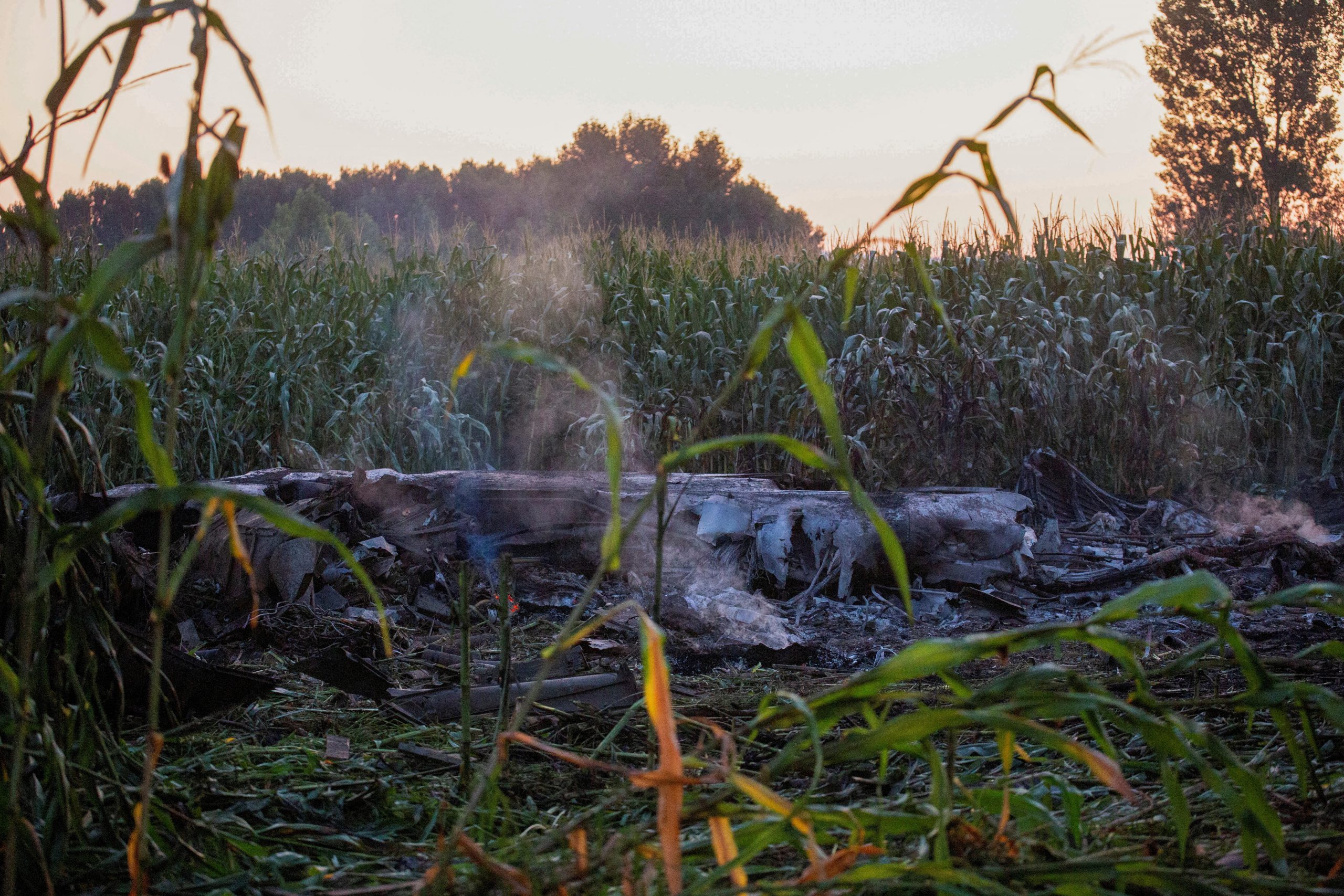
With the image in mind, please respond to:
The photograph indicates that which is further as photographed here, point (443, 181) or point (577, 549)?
point (443, 181)

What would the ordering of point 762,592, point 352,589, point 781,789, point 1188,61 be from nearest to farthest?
1. point 781,789
2. point 352,589
3. point 762,592
4. point 1188,61

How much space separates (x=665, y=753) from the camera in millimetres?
721

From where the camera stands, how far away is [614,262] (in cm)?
755

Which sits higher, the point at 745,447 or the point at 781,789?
the point at 745,447

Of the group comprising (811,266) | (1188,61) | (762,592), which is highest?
(1188,61)

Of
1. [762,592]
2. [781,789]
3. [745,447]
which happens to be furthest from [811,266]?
[781,789]

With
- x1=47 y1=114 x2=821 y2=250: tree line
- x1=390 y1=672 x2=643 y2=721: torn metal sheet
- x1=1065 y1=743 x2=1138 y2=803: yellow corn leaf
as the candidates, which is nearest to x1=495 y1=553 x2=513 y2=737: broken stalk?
A: x1=390 y1=672 x2=643 y2=721: torn metal sheet

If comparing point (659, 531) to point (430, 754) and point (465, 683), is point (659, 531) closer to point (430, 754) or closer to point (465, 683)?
point (465, 683)

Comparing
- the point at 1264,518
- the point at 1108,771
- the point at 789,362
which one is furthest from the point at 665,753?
the point at 789,362

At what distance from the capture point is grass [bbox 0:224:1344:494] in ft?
18.0

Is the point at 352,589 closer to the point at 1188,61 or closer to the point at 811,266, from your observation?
the point at 811,266

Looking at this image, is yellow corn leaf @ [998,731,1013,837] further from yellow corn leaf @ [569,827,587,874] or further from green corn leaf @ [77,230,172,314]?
green corn leaf @ [77,230,172,314]

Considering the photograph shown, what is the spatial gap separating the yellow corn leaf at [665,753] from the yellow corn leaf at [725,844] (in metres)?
0.07

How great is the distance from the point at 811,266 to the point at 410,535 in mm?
4575
